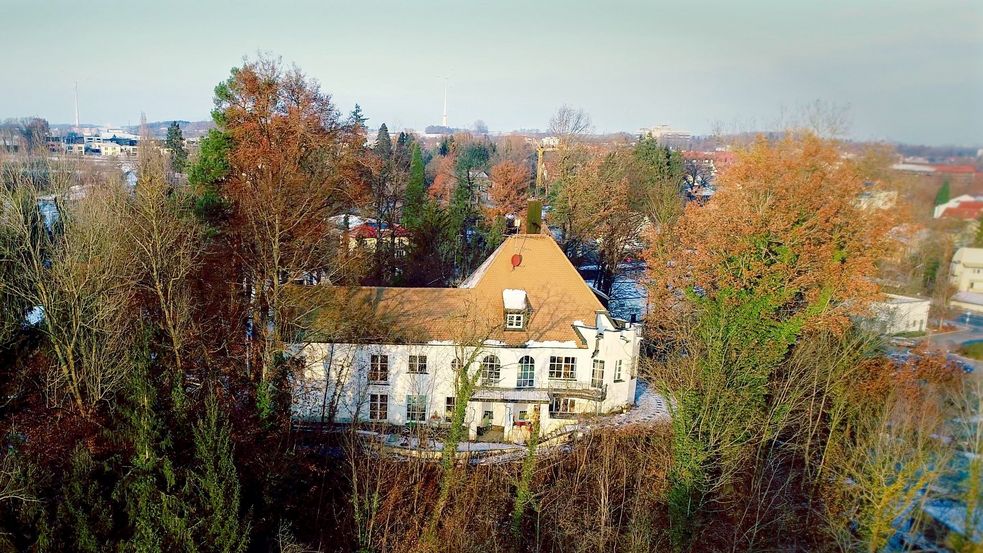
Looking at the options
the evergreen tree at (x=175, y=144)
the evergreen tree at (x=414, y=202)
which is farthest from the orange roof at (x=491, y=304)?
the evergreen tree at (x=175, y=144)

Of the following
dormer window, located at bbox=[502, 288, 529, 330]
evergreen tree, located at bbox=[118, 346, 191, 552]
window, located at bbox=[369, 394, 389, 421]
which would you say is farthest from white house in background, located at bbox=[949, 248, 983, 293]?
window, located at bbox=[369, 394, 389, 421]

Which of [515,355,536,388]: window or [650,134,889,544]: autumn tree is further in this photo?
[515,355,536,388]: window

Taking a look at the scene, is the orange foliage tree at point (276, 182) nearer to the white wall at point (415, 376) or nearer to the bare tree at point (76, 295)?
the white wall at point (415, 376)

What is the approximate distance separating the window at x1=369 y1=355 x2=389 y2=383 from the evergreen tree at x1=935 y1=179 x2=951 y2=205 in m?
16.9

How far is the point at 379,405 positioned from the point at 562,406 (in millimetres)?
6169

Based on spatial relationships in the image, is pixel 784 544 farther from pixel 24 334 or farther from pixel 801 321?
pixel 24 334

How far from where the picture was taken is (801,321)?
18.4 m

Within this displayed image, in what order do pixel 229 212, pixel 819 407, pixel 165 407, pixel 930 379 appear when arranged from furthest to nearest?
1. pixel 229 212
2. pixel 819 407
3. pixel 165 407
4. pixel 930 379

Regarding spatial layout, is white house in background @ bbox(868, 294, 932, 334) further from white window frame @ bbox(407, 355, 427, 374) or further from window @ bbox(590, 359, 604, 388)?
white window frame @ bbox(407, 355, 427, 374)

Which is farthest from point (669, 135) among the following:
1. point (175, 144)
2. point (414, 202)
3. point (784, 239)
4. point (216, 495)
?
point (175, 144)

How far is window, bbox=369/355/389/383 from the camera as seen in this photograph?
63.7ft

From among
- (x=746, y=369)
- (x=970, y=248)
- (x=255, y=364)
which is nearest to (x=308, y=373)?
(x=255, y=364)

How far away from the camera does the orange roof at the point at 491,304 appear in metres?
19.7

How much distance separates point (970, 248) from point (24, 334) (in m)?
19.6
